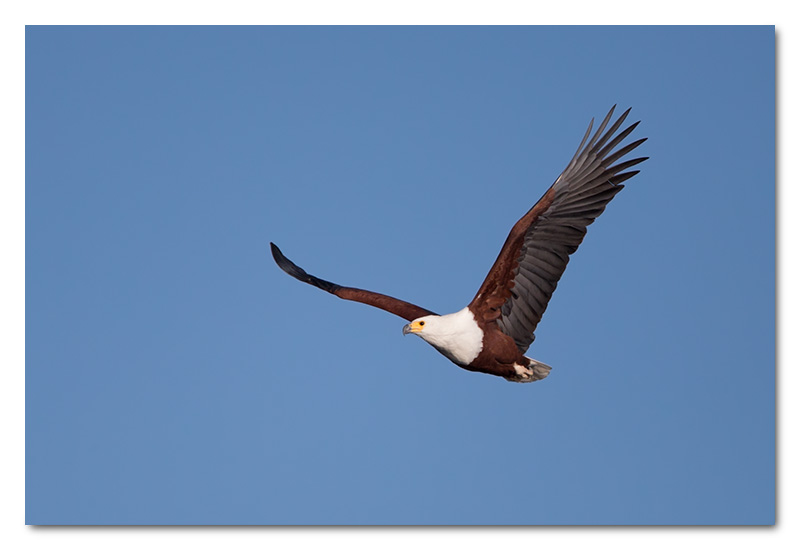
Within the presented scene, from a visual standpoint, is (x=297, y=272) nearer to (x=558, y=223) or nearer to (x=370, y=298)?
(x=370, y=298)

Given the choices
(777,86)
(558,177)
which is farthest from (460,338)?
(777,86)

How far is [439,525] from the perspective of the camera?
23.0ft

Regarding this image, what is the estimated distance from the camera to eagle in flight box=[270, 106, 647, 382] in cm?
681

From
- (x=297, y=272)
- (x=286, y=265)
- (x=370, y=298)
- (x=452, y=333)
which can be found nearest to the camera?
(x=452, y=333)

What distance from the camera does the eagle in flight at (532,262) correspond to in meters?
6.81

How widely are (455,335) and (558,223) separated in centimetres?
105

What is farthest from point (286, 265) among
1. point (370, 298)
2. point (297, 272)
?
point (370, 298)

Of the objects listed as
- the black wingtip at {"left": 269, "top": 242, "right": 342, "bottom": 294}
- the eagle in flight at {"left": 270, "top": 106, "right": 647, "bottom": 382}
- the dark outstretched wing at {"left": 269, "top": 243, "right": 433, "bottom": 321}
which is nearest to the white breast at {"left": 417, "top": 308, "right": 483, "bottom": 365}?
the eagle in flight at {"left": 270, "top": 106, "right": 647, "bottom": 382}

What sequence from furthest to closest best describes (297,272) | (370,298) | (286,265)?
(286,265) → (297,272) → (370,298)

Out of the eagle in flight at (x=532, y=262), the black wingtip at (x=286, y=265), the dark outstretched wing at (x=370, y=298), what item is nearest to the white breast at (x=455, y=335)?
the eagle in flight at (x=532, y=262)

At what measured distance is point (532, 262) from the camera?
6.91 m
